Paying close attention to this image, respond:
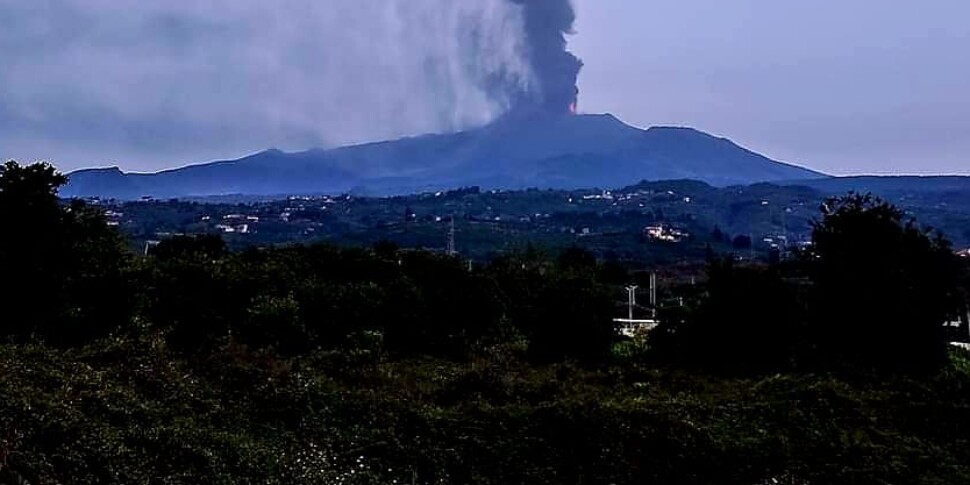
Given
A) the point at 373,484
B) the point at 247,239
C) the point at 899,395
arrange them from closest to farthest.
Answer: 1. the point at 373,484
2. the point at 899,395
3. the point at 247,239

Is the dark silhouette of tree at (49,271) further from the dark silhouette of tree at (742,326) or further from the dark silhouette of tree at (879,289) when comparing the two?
the dark silhouette of tree at (879,289)

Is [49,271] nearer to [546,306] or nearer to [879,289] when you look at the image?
[546,306]

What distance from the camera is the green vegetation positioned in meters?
8.24

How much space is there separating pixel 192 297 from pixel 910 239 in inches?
435

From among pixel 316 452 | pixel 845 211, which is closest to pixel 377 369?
pixel 316 452

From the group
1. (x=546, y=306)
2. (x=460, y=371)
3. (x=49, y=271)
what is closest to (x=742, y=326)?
(x=546, y=306)

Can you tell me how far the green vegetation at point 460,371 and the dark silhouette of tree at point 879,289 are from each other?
0.03 m

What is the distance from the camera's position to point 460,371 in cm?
1209

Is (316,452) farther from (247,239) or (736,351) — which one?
(247,239)

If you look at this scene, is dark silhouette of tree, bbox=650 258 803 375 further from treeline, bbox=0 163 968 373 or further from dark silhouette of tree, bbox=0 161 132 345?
dark silhouette of tree, bbox=0 161 132 345

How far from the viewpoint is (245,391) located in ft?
31.6

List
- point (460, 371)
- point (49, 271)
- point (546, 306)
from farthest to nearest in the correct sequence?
1. point (546, 306)
2. point (49, 271)
3. point (460, 371)

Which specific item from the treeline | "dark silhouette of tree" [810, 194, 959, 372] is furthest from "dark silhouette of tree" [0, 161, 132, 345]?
"dark silhouette of tree" [810, 194, 959, 372]

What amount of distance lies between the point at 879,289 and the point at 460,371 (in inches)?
229
